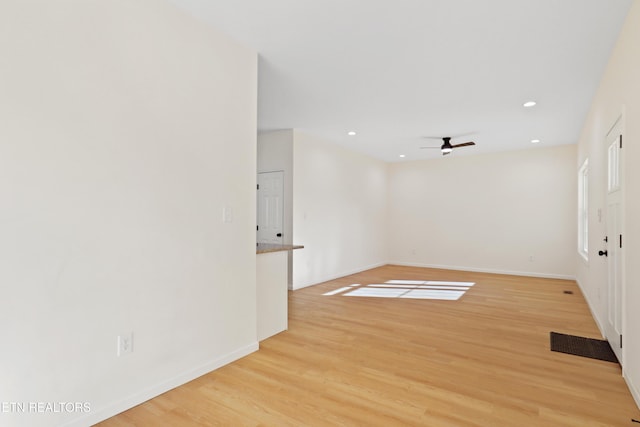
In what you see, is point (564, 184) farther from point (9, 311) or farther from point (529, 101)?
point (9, 311)

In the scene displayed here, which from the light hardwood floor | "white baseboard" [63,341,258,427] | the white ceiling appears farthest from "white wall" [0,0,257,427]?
the white ceiling

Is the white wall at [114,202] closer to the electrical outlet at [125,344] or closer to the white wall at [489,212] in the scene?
the electrical outlet at [125,344]

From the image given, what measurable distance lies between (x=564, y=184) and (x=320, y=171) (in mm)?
4872

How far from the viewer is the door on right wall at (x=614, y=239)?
2779mm

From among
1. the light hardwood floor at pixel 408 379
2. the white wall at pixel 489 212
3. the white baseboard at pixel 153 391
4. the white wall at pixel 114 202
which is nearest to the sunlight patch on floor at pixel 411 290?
the light hardwood floor at pixel 408 379

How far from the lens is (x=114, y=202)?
210 centimetres

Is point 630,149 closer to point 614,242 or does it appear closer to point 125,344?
point 614,242

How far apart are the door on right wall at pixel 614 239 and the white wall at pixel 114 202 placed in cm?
310

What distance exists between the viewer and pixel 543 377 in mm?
2633

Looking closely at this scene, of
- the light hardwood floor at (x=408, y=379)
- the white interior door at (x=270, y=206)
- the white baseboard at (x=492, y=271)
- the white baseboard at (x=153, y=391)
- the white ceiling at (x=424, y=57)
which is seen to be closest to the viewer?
the white baseboard at (x=153, y=391)

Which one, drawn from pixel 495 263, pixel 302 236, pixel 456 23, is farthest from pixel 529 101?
pixel 495 263

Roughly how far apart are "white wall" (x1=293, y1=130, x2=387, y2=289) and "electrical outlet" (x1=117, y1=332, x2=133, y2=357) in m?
3.72

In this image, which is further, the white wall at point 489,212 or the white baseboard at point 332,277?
the white wall at point 489,212

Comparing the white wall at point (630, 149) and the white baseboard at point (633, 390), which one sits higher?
the white wall at point (630, 149)
